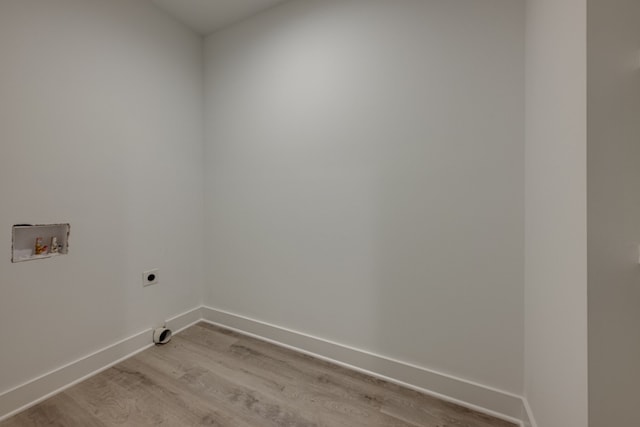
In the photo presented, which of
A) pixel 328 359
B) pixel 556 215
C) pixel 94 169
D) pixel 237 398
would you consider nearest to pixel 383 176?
pixel 556 215

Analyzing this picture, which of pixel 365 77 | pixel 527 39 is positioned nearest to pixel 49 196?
pixel 365 77

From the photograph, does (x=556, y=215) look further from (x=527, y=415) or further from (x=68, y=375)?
(x=68, y=375)

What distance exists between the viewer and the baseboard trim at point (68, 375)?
1.26 m

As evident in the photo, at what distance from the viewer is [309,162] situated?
5.74 feet

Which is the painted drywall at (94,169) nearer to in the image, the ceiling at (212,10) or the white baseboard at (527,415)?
the ceiling at (212,10)

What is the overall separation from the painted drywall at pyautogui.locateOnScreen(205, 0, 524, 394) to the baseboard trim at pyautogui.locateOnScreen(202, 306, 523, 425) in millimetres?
47

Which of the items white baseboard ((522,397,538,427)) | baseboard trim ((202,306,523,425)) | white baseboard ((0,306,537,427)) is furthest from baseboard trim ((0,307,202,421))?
white baseboard ((522,397,538,427))

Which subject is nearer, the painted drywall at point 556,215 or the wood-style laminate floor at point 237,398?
the painted drywall at point 556,215

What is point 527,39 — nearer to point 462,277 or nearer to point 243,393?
point 462,277

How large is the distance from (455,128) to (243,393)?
1.84m

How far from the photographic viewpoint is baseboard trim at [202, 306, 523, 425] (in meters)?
1.26
